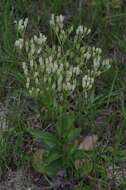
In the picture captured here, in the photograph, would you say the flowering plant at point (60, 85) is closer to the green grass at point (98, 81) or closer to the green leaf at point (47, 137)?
the green leaf at point (47, 137)

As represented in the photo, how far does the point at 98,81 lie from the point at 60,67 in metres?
0.44

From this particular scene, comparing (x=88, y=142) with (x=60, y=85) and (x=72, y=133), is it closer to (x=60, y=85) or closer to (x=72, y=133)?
(x=72, y=133)

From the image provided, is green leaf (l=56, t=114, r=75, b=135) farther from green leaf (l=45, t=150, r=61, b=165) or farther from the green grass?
the green grass

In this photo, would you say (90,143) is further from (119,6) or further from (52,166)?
(119,6)

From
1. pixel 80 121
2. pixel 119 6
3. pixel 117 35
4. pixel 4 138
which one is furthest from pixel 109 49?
pixel 4 138

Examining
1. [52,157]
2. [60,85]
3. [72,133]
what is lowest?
[52,157]

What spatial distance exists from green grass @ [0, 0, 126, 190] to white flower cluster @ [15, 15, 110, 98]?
12 centimetres

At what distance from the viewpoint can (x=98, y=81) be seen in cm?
297

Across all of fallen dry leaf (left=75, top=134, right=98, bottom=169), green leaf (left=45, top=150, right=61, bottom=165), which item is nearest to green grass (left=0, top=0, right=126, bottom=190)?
fallen dry leaf (left=75, top=134, right=98, bottom=169)

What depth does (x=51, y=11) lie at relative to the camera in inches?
130

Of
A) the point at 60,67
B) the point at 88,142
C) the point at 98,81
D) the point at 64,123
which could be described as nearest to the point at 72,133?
the point at 64,123

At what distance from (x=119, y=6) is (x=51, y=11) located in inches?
16.3

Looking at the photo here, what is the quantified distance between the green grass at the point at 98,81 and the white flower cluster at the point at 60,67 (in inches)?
4.6

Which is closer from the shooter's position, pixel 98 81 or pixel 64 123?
pixel 64 123
